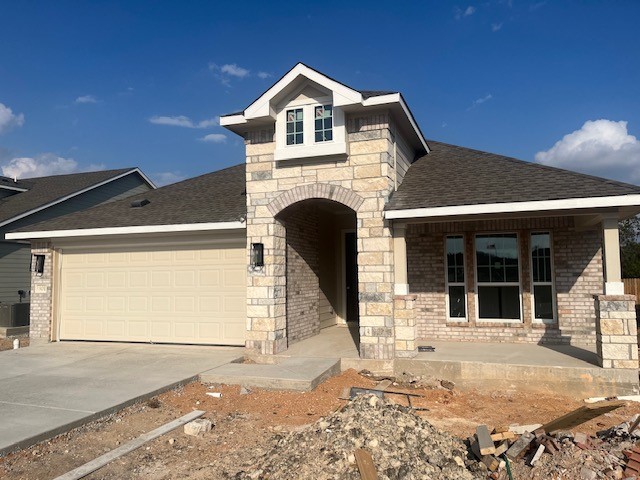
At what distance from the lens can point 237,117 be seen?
881 cm

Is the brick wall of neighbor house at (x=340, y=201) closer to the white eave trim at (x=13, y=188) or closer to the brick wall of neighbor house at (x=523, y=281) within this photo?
the brick wall of neighbor house at (x=523, y=281)

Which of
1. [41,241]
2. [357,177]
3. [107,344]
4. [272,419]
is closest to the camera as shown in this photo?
[272,419]

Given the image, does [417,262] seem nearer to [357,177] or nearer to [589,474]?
[357,177]

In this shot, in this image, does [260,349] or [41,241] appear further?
[41,241]

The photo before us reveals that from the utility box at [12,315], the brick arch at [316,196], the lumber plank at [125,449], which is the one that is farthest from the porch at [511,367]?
the utility box at [12,315]

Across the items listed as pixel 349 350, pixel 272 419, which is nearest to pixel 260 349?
pixel 349 350

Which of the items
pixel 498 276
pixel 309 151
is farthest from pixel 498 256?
pixel 309 151

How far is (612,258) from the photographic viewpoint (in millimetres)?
7180

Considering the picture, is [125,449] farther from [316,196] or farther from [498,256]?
[498,256]

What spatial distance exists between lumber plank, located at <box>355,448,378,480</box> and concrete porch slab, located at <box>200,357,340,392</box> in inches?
112

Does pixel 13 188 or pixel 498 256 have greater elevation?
pixel 13 188

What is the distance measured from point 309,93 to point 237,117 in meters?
1.44

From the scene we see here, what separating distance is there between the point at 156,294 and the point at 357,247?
4885 mm

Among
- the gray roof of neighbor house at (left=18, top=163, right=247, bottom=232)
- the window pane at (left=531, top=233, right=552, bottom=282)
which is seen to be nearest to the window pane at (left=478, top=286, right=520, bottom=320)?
the window pane at (left=531, top=233, right=552, bottom=282)
